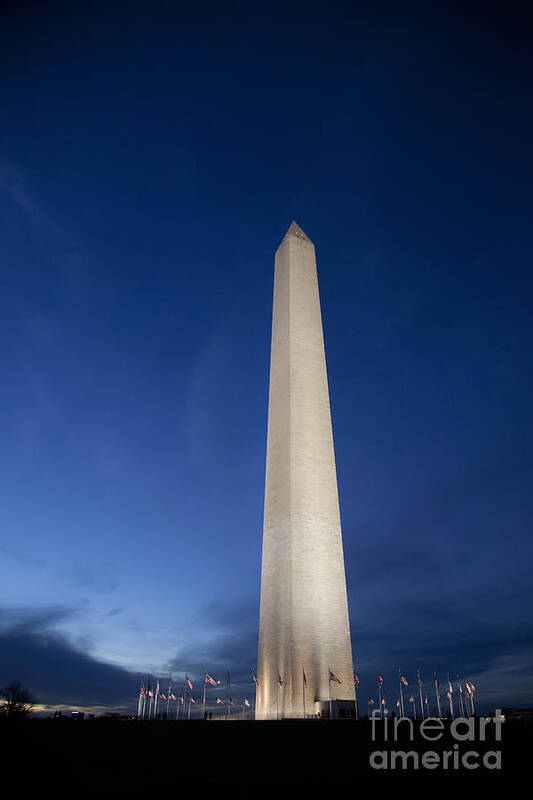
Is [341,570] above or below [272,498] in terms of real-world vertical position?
below

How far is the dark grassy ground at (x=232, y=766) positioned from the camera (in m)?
9.20

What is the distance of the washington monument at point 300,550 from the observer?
2934cm

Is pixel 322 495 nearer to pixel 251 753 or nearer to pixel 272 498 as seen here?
pixel 272 498

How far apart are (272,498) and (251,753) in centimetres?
2131

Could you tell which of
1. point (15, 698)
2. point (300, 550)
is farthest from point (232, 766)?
point (15, 698)

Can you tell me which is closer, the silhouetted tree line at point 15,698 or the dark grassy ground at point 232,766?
the dark grassy ground at point 232,766

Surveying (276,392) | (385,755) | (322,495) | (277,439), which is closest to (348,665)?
(322,495)

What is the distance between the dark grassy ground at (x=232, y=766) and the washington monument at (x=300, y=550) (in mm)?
11476

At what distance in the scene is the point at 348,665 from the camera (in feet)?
101

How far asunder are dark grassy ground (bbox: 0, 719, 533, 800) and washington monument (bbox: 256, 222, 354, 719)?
11476mm

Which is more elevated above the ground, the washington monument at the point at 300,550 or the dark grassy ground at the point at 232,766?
the washington monument at the point at 300,550

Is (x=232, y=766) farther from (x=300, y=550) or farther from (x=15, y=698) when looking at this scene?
(x=15, y=698)

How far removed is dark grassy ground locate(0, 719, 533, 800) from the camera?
9.20 meters

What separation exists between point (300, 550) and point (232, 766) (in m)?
19.9
